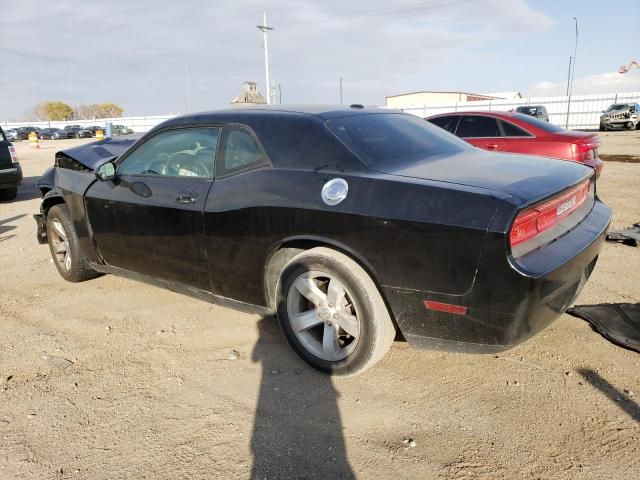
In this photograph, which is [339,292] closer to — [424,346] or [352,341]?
[352,341]

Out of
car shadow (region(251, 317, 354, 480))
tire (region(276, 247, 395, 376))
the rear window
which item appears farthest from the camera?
the rear window

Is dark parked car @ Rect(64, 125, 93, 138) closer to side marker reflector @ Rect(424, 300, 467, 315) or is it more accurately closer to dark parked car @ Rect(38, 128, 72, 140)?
dark parked car @ Rect(38, 128, 72, 140)

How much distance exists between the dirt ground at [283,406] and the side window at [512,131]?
13.5 ft

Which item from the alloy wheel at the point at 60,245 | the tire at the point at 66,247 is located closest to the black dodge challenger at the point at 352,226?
the tire at the point at 66,247

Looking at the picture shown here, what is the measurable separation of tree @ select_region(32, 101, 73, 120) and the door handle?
109194mm

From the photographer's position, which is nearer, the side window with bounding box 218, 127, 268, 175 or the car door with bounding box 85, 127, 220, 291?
the side window with bounding box 218, 127, 268, 175

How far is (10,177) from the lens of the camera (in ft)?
30.7

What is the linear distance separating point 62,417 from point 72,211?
2186 millimetres

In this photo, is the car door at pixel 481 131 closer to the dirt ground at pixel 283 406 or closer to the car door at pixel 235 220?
the dirt ground at pixel 283 406

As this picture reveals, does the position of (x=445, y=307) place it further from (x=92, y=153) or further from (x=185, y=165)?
(x=92, y=153)

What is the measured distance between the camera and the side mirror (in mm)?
3701

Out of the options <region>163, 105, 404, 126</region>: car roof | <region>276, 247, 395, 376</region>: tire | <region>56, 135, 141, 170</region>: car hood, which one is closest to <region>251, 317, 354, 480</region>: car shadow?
<region>276, 247, 395, 376</region>: tire

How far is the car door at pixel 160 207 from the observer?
129 inches

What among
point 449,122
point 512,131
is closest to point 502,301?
point 512,131
